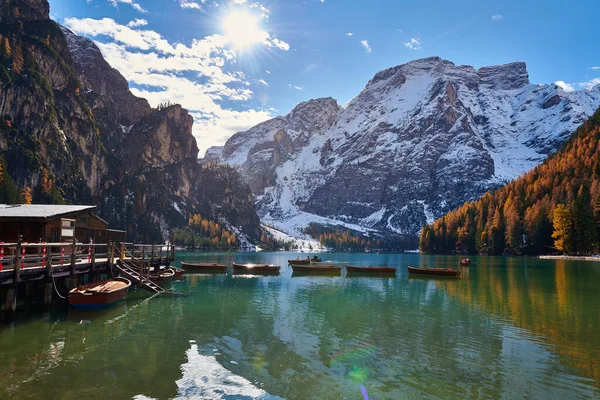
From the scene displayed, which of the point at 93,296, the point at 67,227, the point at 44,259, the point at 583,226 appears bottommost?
the point at 93,296

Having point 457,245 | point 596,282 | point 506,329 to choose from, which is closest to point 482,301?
point 506,329

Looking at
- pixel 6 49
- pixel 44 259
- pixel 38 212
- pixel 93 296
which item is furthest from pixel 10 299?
pixel 6 49

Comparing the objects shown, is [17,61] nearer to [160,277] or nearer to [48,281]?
[160,277]

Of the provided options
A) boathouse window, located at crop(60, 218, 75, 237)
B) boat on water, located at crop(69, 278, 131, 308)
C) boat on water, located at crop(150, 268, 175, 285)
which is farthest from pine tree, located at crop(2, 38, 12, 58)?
boat on water, located at crop(69, 278, 131, 308)

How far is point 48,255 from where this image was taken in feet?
101

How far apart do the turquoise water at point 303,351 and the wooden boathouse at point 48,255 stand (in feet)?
10.2

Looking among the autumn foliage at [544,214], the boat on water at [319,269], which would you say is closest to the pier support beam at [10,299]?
the boat on water at [319,269]

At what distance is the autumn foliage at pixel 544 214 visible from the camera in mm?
114375

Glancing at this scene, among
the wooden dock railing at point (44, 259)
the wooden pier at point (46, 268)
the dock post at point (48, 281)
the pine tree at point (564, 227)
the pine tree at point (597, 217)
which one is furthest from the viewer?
the pine tree at point (564, 227)

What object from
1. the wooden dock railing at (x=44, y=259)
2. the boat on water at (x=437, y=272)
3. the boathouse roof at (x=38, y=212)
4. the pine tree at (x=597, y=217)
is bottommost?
the boat on water at (x=437, y=272)

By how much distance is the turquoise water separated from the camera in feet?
53.4

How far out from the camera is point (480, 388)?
16.7m

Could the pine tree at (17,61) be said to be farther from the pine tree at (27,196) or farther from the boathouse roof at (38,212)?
the boathouse roof at (38,212)

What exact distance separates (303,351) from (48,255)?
22182 mm
